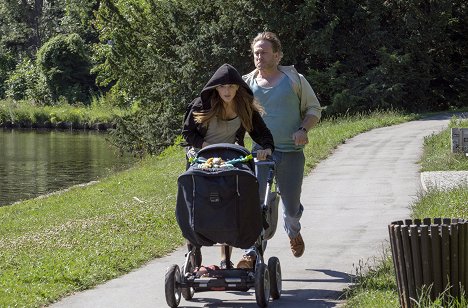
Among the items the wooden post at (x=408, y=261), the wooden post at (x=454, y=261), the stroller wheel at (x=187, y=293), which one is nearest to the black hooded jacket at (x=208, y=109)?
the stroller wheel at (x=187, y=293)

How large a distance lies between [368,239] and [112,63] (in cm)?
2960

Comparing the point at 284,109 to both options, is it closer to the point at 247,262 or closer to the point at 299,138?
the point at 299,138

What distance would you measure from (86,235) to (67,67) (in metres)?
59.8

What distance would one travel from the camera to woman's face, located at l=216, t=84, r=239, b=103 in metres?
8.36

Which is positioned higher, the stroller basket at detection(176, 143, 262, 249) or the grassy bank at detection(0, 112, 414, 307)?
the stroller basket at detection(176, 143, 262, 249)

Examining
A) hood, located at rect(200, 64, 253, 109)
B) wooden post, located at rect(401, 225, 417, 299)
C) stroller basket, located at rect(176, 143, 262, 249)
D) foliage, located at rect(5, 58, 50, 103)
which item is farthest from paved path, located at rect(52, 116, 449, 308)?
foliage, located at rect(5, 58, 50, 103)

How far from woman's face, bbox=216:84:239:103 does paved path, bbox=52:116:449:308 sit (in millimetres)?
1701

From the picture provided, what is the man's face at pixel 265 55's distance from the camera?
8984 millimetres

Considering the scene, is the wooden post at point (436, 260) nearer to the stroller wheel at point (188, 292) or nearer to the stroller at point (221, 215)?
the stroller at point (221, 215)

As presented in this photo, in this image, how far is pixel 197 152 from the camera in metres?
8.44

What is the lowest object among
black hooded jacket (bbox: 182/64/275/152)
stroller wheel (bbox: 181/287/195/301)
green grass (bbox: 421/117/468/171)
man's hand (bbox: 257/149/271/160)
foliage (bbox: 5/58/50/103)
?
foliage (bbox: 5/58/50/103)

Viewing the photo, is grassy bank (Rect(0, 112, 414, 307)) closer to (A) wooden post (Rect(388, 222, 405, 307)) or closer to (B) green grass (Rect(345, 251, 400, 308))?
(B) green grass (Rect(345, 251, 400, 308))

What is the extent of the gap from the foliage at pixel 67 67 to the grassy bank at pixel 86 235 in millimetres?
47500

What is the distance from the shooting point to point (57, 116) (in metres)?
64.9
